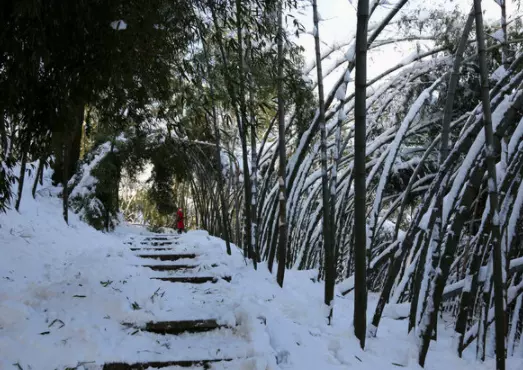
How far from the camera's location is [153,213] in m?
14.0

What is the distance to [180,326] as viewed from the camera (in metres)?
2.58

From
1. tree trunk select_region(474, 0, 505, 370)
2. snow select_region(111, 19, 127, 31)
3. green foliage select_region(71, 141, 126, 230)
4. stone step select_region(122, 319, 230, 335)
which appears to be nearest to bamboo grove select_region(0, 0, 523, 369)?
tree trunk select_region(474, 0, 505, 370)

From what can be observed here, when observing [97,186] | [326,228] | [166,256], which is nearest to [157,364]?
[326,228]

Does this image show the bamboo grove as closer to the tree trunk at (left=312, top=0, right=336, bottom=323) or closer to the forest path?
the tree trunk at (left=312, top=0, right=336, bottom=323)

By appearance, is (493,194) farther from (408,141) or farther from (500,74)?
(408,141)

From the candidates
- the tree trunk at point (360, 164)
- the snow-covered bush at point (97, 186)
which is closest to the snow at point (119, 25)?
the tree trunk at point (360, 164)

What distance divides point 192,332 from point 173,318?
0.16 metres

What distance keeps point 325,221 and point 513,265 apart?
122 centimetres

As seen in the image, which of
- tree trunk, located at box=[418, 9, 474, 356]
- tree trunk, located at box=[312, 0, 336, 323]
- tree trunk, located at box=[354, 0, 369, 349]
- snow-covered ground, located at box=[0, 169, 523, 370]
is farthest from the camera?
tree trunk, located at box=[312, 0, 336, 323]

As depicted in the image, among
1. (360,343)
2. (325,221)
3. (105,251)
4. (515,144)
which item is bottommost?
(360,343)

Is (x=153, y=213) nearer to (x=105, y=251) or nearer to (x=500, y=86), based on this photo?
(x=105, y=251)

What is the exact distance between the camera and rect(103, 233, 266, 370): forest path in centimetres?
216

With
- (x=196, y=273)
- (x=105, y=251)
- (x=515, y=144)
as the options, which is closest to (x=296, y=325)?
(x=196, y=273)

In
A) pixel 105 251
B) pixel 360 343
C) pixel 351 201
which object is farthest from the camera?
pixel 351 201
